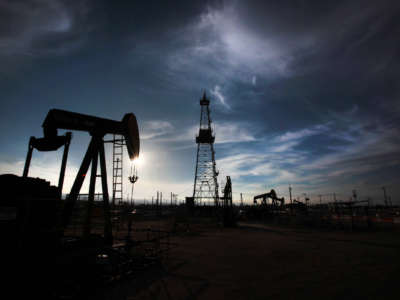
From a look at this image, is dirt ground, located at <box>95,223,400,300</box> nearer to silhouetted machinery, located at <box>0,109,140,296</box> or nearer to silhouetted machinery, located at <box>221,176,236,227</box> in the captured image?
silhouetted machinery, located at <box>0,109,140,296</box>

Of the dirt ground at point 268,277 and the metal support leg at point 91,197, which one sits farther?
the metal support leg at point 91,197

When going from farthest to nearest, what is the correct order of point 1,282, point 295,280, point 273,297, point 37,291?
point 295,280, point 273,297, point 37,291, point 1,282

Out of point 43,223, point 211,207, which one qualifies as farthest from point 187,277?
point 211,207

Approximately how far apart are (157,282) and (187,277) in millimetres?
999

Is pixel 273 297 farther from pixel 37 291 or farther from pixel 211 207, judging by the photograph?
pixel 211 207

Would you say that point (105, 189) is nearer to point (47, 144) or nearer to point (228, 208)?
point (47, 144)

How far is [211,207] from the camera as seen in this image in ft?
111

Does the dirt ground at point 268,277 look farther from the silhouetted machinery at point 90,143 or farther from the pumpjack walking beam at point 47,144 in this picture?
the pumpjack walking beam at point 47,144

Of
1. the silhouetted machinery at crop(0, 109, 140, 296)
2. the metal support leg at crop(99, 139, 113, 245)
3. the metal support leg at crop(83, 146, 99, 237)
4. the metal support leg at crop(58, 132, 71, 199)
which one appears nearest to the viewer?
the silhouetted machinery at crop(0, 109, 140, 296)

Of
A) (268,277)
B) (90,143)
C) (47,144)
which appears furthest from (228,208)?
(47,144)

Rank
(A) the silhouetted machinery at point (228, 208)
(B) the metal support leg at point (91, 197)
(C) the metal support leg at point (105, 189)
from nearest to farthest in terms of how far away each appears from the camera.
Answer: (B) the metal support leg at point (91, 197)
(C) the metal support leg at point (105, 189)
(A) the silhouetted machinery at point (228, 208)

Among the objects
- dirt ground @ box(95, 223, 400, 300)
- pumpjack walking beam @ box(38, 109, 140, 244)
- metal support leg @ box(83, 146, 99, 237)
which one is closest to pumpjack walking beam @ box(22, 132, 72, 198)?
pumpjack walking beam @ box(38, 109, 140, 244)

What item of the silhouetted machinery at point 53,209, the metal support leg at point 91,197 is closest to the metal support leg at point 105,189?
the silhouetted machinery at point 53,209

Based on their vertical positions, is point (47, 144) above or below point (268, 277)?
above
